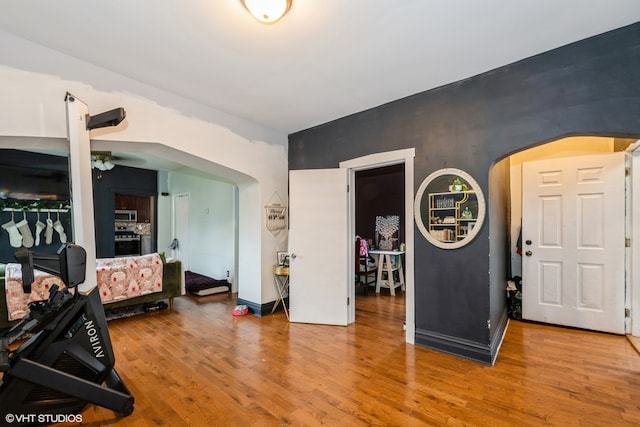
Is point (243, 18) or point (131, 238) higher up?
point (243, 18)

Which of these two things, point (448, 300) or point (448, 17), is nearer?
point (448, 17)

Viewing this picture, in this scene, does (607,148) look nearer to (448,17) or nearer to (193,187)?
(448,17)

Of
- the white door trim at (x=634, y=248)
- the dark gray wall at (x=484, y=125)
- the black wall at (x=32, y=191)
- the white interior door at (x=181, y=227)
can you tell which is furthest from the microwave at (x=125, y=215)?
the white door trim at (x=634, y=248)

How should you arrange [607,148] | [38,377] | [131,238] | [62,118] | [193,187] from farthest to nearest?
1. [131,238]
2. [193,187]
3. [607,148]
4. [62,118]
5. [38,377]

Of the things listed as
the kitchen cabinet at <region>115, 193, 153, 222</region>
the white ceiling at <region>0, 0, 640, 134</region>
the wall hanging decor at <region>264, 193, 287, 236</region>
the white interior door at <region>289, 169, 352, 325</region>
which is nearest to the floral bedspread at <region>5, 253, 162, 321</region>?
the wall hanging decor at <region>264, 193, 287, 236</region>

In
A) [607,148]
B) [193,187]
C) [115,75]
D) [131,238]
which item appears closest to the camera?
[115,75]

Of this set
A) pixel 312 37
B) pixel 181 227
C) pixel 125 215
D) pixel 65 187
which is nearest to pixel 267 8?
pixel 312 37

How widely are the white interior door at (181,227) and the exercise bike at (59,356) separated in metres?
4.87

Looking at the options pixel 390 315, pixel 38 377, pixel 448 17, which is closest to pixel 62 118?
pixel 38 377

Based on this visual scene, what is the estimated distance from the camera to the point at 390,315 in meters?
3.99

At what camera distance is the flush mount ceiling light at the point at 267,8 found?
1733 millimetres

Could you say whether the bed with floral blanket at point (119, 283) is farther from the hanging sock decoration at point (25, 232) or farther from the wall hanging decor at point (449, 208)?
the wall hanging decor at point (449, 208)

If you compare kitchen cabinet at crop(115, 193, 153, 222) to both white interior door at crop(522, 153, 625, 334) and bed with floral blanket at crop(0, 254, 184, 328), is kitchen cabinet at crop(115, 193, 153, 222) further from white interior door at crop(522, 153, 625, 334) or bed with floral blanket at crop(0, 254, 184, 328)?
white interior door at crop(522, 153, 625, 334)

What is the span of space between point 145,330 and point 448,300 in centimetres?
342
